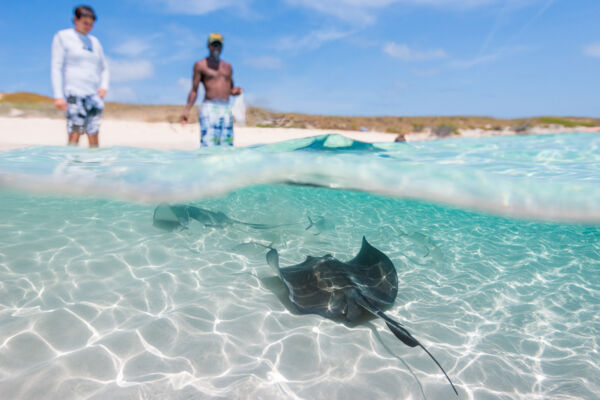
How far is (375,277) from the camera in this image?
479 centimetres

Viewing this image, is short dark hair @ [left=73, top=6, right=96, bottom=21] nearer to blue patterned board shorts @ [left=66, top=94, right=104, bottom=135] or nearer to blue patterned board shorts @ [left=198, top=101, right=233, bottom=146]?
blue patterned board shorts @ [left=66, top=94, right=104, bottom=135]

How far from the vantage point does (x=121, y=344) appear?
3672 millimetres

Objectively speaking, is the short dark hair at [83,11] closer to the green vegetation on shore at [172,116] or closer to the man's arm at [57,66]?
the man's arm at [57,66]

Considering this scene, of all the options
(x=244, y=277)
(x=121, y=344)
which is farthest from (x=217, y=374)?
(x=244, y=277)

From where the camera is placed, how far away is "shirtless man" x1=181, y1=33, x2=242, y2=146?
773 cm

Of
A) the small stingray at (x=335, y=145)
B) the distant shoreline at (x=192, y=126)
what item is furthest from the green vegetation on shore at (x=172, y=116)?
the small stingray at (x=335, y=145)

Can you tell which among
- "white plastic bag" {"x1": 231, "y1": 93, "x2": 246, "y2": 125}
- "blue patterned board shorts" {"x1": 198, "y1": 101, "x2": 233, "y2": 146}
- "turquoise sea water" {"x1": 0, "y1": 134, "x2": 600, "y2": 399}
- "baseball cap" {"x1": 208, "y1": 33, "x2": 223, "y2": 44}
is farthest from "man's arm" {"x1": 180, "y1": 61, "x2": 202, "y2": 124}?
"turquoise sea water" {"x1": 0, "y1": 134, "x2": 600, "y2": 399}

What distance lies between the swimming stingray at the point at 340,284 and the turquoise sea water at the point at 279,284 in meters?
0.35

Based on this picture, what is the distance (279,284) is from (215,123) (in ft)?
14.6

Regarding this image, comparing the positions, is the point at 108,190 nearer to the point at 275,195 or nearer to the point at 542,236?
the point at 275,195

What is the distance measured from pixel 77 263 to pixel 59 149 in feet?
14.4

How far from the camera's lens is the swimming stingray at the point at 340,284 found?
4039mm

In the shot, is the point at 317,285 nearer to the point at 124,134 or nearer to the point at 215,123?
the point at 215,123

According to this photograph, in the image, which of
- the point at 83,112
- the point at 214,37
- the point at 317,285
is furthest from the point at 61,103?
the point at 317,285
